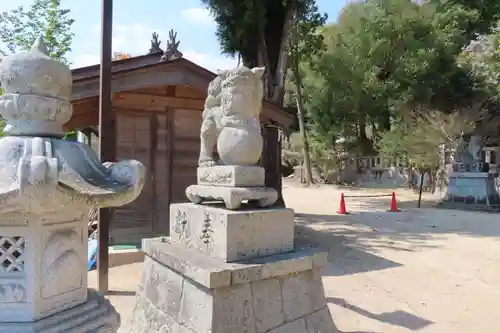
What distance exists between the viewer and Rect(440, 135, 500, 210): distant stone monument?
14672mm

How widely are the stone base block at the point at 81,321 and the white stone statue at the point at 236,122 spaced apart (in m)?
1.81

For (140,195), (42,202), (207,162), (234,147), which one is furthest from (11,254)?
(140,195)

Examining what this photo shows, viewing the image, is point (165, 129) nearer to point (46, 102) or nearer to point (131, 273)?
point (131, 273)

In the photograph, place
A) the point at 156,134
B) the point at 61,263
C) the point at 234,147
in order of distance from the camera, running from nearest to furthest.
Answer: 1. the point at 61,263
2. the point at 234,147
3. the point at 156,134

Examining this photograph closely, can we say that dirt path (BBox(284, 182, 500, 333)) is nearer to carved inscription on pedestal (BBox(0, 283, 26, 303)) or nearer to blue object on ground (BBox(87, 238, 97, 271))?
carved inscription on pedestal (BBox(0, 283, 26, 303))

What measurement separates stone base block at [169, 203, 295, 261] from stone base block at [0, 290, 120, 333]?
123 cm

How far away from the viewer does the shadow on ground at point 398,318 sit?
4.43 meters

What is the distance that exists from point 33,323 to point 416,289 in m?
5.13

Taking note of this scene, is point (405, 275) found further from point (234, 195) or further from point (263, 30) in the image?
point (263, 30)

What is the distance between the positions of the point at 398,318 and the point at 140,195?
17.5 feet

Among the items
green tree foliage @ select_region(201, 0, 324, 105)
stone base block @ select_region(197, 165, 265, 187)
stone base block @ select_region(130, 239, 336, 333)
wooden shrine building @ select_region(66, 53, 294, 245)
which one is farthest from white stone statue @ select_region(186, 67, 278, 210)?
green tree foliage @ select_region(201, 0, 324, 105)

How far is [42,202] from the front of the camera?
1.73 m

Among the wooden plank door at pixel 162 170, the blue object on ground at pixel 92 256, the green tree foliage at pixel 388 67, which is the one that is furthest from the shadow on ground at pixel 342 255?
the green tree foliage at pixel 388 67

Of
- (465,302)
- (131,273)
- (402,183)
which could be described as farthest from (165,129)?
(402,183)
